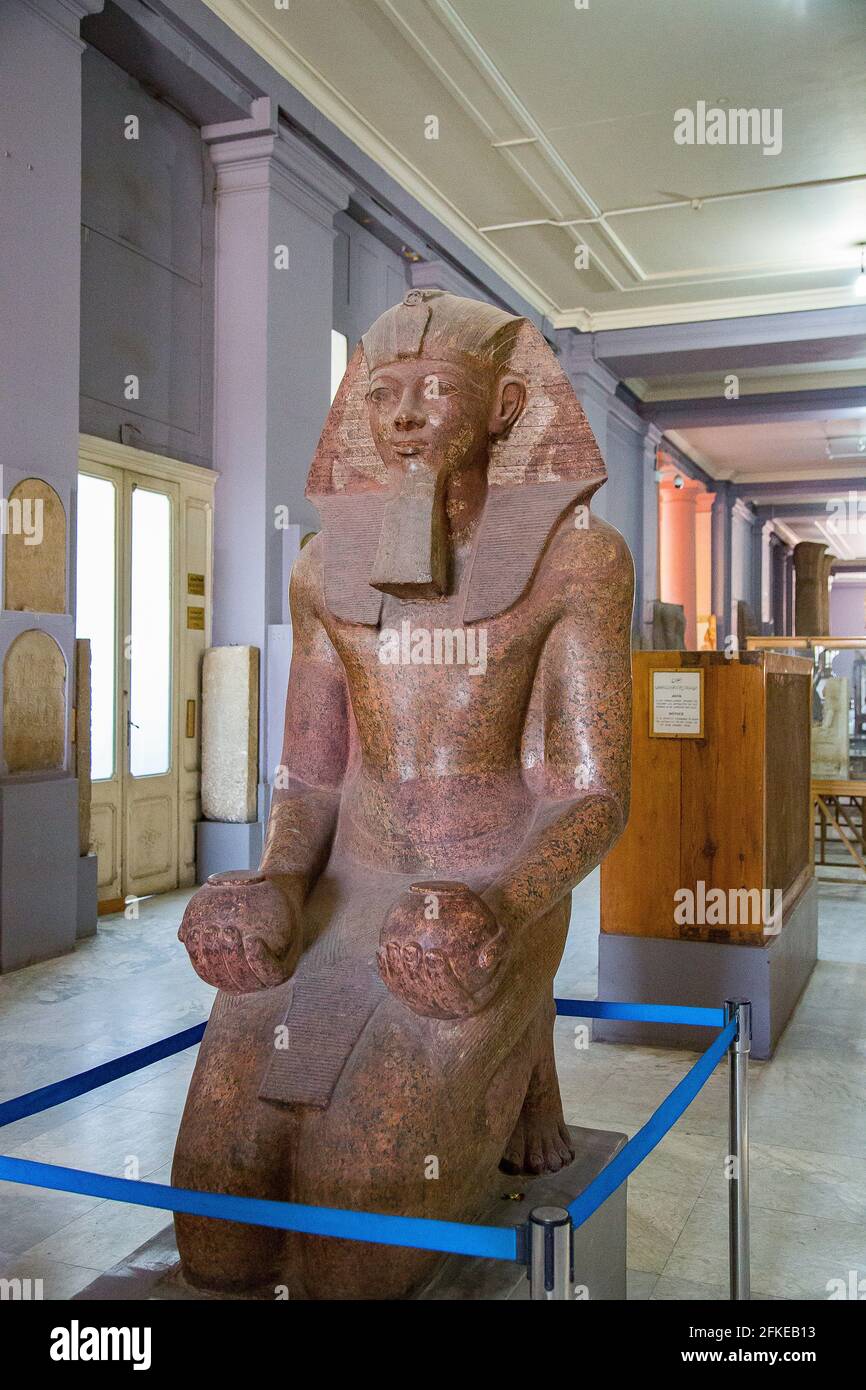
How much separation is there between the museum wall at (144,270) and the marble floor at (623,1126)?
334 centimetres

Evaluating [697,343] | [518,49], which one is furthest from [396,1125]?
[697,343]

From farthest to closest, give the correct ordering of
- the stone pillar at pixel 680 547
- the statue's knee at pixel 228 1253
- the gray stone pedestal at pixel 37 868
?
the stone pillar at pixel 680 547, the gray stone pedestal at pixel 37 868, the statue's knee at pixel 228 1253

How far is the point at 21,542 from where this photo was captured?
5883mm

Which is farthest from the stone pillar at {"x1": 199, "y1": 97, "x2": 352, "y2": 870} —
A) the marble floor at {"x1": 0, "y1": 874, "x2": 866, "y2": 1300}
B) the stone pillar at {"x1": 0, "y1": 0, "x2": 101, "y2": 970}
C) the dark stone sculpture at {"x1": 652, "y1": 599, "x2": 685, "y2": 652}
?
the dark stone sculpture at {"x1": 652, "y1": 599, "x2": 685, "y2": 652}

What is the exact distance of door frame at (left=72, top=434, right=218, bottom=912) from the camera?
7309 mm

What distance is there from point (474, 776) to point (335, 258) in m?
7.90

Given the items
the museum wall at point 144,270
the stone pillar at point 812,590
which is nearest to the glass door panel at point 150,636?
the museum wall at point 144,270

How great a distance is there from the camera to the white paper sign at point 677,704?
4.88 meters

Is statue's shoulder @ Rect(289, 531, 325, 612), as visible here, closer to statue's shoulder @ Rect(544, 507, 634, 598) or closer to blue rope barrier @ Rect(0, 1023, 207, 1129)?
statue's shoulder @ Rect(544, 507, 634, 598)

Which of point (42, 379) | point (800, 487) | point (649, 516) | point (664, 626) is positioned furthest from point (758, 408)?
point (42, 379)

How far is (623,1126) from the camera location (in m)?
3.90

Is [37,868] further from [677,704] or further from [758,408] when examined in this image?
[758,408]

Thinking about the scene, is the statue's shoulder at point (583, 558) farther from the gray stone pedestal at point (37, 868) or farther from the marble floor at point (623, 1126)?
the gray stone pedestal at point (37, 868)

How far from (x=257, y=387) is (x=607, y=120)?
133 inches
